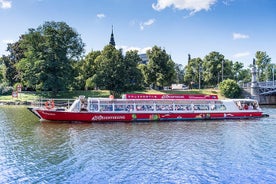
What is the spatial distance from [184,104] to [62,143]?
24221 millimetres

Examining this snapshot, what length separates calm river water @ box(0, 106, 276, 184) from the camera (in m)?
16.8

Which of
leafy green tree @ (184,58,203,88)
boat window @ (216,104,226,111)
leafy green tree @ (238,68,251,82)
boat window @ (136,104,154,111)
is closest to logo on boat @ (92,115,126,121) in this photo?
boat window @ (136,104,154,111)

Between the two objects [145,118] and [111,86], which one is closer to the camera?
[145,118]

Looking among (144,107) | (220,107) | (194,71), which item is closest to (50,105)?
(144,107)

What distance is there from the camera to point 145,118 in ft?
137

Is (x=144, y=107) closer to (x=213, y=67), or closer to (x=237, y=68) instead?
(x=213, y=67)

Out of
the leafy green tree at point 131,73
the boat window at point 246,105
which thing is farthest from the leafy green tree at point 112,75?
the boat window at point 246,105

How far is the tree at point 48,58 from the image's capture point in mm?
76812

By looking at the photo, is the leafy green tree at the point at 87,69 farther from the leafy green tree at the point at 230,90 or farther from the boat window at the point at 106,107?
the boat window at the point at 106,107

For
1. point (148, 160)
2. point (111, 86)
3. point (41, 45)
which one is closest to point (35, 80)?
point (41, 45)

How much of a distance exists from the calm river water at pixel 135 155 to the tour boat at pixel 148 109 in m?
6.09

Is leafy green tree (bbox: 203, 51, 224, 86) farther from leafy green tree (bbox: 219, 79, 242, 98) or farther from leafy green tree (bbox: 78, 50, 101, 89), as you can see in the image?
leafy green tree (bbox: 78, 50, 101, 89)

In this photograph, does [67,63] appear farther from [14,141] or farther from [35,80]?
[14,141]

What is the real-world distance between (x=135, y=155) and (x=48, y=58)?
63.5m
